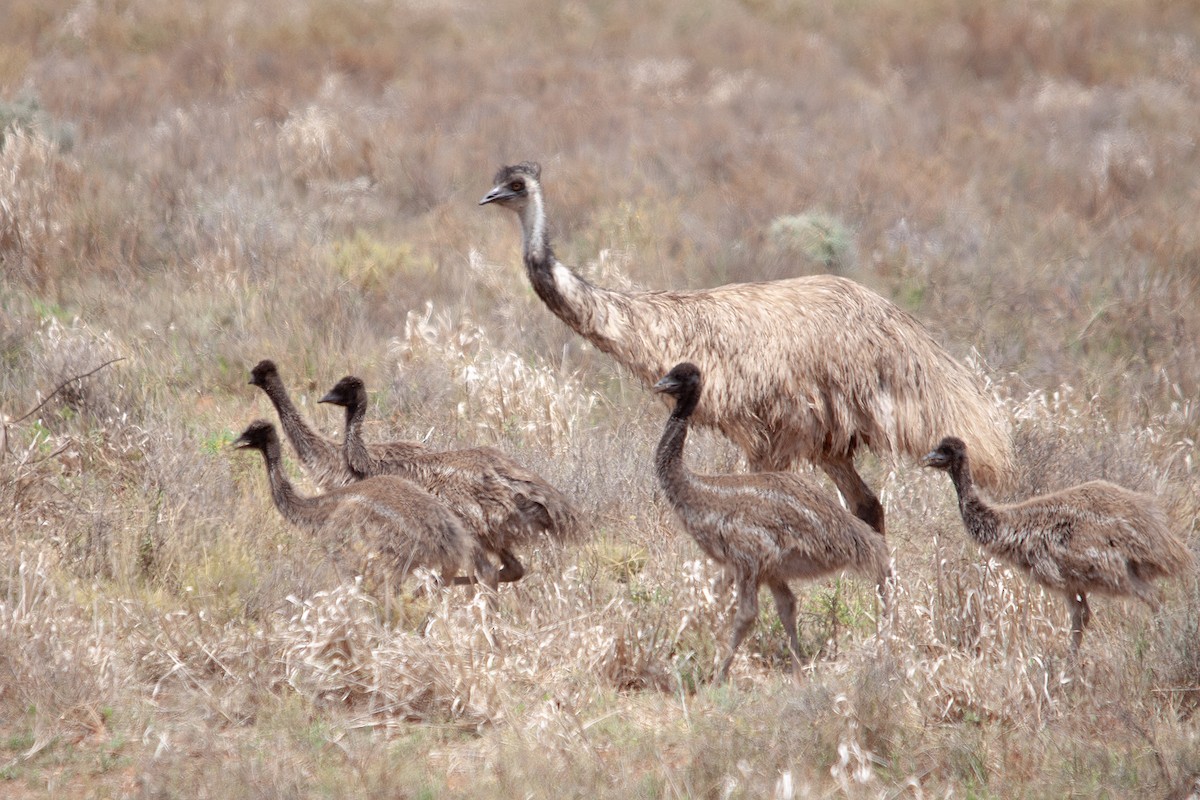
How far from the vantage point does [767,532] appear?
553 cm

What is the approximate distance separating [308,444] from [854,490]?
277 centimetres

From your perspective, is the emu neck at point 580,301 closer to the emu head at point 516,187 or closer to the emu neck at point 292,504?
the emu head at point 516,187

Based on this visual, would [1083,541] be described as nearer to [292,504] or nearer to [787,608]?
[787,608]

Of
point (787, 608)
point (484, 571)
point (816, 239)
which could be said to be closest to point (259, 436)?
point (484, 571)

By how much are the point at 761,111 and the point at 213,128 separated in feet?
25.4

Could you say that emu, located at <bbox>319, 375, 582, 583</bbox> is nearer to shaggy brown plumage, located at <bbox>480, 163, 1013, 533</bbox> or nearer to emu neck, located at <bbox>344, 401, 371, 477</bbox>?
emu neck, located at <bbox>344, 401, 371, 477</bbox>

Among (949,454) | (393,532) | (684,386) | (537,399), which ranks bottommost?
(537,399)

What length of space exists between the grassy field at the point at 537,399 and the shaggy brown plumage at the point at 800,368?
19.9 inches

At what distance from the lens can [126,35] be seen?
891 inches

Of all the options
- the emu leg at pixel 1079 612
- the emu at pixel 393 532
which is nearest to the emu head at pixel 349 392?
the emu at pixel 393 532

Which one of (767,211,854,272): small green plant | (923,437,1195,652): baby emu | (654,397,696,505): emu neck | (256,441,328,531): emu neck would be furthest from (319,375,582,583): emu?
(767,211,854,272): small green plant

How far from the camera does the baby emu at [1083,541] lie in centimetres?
541

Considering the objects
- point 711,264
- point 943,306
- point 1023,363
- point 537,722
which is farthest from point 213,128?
point 537,722

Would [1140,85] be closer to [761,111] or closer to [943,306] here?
[761,111]
